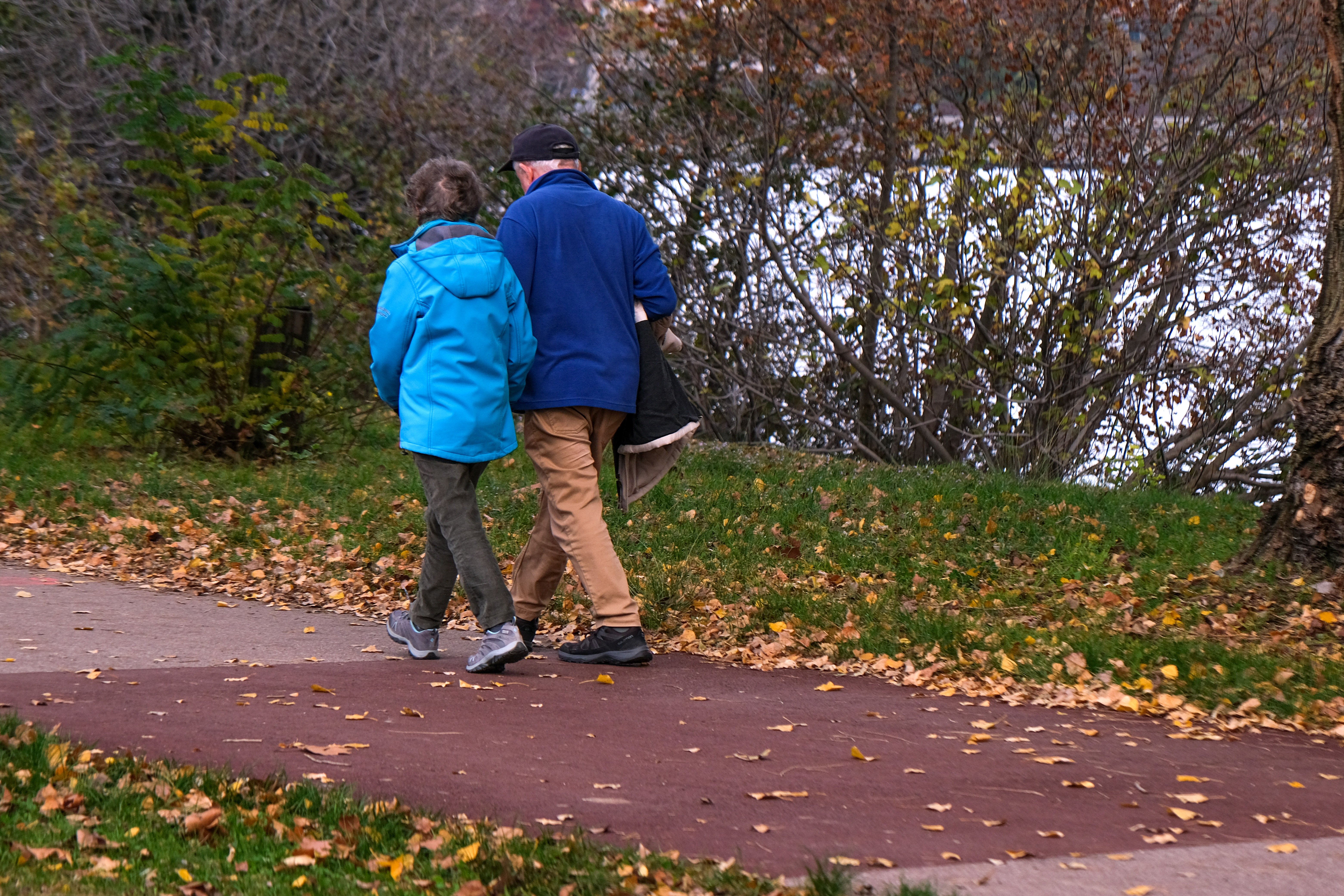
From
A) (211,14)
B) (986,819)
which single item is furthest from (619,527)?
(211,14)

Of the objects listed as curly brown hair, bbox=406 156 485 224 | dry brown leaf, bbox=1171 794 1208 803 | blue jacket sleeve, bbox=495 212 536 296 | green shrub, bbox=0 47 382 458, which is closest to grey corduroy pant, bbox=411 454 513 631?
blue jacket sleeve, bbox=495 212 536 296

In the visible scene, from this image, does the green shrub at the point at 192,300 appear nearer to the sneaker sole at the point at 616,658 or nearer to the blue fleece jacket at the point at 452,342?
the blue fleece jacket at the point at 452,342

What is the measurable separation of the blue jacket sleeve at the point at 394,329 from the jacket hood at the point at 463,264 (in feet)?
0.30

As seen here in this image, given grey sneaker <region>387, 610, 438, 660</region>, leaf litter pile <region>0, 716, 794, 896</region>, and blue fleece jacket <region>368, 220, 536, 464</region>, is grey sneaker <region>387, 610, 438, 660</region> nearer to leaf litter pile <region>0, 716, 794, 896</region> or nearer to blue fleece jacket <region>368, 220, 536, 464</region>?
blue fleece jacket <region>368, 220, 536, 464</region>

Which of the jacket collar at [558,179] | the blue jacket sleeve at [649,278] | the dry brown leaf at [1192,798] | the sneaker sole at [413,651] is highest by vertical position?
the jacket collar at [558,179]

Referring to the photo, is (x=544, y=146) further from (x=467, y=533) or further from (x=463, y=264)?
(x=467, y=533)

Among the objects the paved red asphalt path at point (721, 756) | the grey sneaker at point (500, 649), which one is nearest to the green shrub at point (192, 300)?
the grey sneaker at point (500, 649)

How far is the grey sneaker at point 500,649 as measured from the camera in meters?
5.52

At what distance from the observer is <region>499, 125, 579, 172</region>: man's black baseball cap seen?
5.90 m

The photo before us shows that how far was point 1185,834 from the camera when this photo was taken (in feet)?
12.2

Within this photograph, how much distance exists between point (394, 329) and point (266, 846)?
8.07ft

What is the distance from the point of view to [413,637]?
594 centimetres

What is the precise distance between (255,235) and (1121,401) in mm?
7184

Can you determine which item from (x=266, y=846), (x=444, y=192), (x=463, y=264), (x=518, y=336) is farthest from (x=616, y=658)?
(x=266, y=846)
